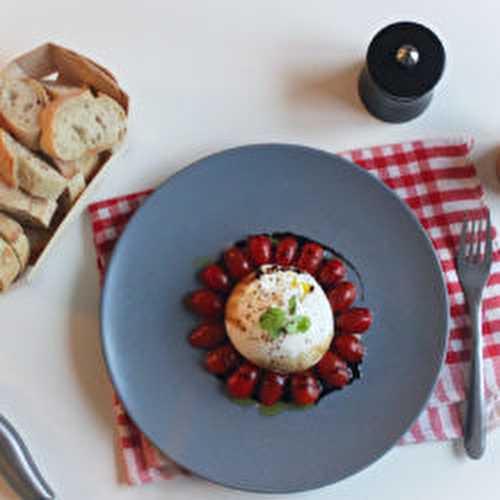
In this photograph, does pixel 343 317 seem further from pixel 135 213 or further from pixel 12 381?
pixel 12 381

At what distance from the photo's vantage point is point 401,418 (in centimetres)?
129

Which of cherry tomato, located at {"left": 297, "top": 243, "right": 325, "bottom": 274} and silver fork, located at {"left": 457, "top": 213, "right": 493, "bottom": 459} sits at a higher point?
cherry tomato, located at {"left": 297, "top": 243, "right": 325, "bottom": 274}

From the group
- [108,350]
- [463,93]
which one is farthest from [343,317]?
[463,93]

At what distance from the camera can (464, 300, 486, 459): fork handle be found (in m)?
1.32

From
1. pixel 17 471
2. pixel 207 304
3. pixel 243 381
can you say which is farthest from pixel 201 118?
pixel 17 471

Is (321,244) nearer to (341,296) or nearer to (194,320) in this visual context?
(341,296)

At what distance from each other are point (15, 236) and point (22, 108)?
0.19m

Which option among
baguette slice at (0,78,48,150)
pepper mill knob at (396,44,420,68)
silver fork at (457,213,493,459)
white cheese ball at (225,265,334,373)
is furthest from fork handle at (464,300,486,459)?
baguette slice at (0,78,48,150)

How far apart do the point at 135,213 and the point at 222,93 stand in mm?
282

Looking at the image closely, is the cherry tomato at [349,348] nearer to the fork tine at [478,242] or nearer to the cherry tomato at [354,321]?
the cherry tomato at [354,321]

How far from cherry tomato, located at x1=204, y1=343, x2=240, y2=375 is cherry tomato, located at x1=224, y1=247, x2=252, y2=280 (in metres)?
0.11

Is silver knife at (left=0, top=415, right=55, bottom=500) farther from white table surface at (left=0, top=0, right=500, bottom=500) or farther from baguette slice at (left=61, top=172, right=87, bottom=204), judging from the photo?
baguette slice at (left=61, top=172, right=87, bottom=204)

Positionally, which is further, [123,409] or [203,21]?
[203,21]

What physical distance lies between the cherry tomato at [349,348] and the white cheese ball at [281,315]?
0.05ft
